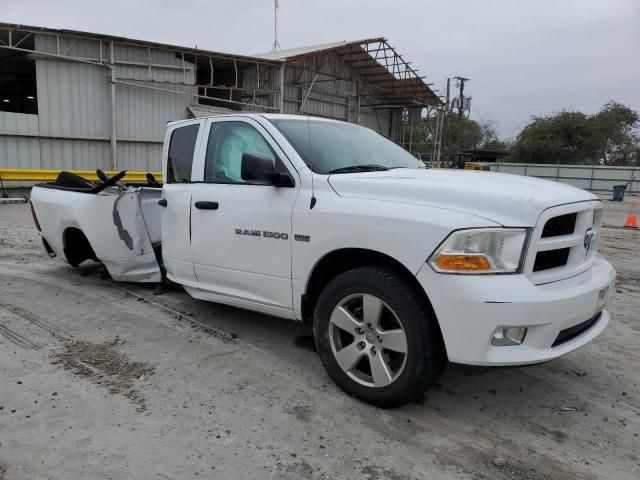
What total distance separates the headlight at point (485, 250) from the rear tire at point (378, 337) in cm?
35

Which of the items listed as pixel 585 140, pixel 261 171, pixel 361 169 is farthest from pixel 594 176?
pixel 261 171

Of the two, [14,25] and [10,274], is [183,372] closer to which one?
[10,274]

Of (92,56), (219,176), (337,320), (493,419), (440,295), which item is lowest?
(493,419)

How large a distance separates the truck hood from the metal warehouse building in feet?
51.5

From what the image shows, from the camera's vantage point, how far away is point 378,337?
10.2ft

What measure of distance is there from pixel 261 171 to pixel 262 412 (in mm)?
1594

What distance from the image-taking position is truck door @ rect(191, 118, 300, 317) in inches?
143

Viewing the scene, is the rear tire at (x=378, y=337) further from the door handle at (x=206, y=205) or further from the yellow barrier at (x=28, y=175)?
the yellow barrier at (x=28, y=175)

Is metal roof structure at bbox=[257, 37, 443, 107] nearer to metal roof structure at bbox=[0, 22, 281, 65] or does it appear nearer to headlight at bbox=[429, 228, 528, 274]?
metal roof structure at bbox=[0, 22, 281, 65]

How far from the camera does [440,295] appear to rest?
2.74 metres

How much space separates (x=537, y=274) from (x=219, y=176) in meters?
2.62

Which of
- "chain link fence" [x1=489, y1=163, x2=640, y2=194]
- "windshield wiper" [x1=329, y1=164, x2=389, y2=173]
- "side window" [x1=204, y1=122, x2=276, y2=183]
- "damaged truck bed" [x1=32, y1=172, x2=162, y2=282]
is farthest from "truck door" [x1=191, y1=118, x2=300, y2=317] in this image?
"chain link fence" [x1=489, y1=163, x2=640, y2=194]

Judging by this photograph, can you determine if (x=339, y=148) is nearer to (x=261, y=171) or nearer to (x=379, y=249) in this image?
(x=261, y=171)

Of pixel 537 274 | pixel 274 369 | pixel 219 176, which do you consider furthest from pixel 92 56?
pixel 537 274
